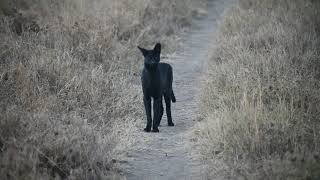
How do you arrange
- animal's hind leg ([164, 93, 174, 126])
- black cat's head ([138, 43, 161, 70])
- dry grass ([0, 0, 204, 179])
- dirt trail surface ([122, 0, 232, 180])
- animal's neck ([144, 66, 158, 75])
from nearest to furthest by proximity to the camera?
dry grass ([0, 0, 204, 179])
dirt trail surface ([122, 0, 232, 180])
black cat's head ([138, 43, 161, 70])
animal's neck ([144, 66, 158, 75])
animal's hind leg ([164, 93, 174, 126])

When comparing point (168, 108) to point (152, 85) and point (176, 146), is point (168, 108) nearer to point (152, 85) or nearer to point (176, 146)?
point (152, 85)

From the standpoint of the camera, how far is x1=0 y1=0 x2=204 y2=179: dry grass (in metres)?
→ 6.17

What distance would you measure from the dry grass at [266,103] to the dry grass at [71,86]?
4.71 ft

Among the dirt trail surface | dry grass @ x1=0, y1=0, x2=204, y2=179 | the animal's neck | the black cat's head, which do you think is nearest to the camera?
dry grass @ x1=0, y1=0, x2=204, y2=179

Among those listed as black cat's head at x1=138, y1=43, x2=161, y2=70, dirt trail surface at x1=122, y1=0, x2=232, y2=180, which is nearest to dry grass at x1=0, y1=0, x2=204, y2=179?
dirt trail surface at x1=122, y1=0, x2=232, y2=180

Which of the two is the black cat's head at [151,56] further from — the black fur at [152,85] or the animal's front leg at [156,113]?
the animal's front leg at [156,113]

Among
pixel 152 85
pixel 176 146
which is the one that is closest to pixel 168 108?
pixel 152 85

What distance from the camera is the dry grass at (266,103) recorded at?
626 cm

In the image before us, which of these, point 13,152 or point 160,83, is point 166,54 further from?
point 13,152

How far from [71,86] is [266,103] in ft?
10.9

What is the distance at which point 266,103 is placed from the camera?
8133 mm

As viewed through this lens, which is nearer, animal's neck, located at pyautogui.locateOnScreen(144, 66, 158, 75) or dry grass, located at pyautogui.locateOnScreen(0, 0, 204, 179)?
dry grass, located at pyautogui.locateOnScreen(0, 0, 204, 179)

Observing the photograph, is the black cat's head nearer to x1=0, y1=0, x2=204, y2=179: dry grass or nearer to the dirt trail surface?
x1=0, y1=0, x2=204, y2=179: dry grass

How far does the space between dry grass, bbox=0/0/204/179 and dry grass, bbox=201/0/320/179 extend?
144cm
